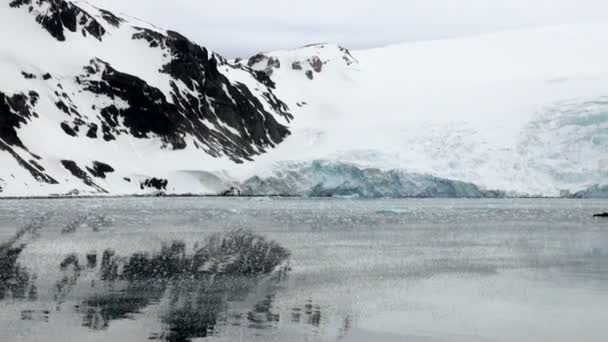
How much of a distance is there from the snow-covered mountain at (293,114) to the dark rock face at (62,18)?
0.18 meters

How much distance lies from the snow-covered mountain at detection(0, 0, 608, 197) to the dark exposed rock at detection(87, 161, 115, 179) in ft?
0.91

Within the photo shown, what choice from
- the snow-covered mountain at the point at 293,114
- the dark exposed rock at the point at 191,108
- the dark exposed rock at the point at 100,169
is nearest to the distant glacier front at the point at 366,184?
the snow-covered mountain at the point at 293,114

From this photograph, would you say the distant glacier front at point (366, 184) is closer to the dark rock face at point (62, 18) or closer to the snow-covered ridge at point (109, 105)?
the snow-covered ridge at point (109, 105)

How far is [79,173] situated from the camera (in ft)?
284

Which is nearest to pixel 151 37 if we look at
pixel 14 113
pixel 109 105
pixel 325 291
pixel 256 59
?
pixel 109 105

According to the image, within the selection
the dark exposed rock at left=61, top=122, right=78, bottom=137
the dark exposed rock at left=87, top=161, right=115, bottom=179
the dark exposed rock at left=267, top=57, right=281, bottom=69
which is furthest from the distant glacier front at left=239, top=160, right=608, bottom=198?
the dark exposed rock at left=267, top=57, right=281, bottom=69

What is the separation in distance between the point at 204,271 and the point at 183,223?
1924 centimetres

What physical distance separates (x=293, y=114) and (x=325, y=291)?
4183 inches

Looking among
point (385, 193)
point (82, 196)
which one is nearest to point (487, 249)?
point (385, 193)

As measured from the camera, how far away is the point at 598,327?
1570cm

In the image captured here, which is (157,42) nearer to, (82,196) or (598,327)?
(82,196)

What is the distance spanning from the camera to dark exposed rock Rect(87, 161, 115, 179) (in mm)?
88875

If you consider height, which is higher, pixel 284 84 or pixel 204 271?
pixel 284 84

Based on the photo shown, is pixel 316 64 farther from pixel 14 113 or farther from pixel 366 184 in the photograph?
pixel 366 184
